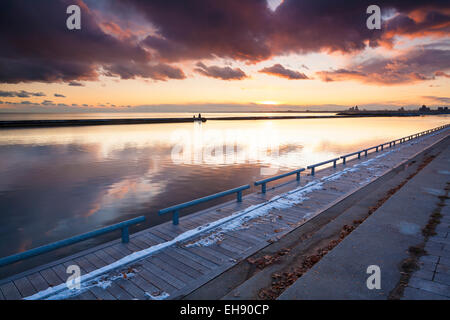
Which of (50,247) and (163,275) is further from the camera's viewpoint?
(50,247)

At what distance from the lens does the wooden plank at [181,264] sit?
251 inches

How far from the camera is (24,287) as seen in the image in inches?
231

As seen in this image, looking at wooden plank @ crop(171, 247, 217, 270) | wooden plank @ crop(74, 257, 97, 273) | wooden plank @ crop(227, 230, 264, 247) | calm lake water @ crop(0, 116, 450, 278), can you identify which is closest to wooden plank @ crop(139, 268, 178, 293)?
wooden plank @ crop(171, 247, 217, 270)

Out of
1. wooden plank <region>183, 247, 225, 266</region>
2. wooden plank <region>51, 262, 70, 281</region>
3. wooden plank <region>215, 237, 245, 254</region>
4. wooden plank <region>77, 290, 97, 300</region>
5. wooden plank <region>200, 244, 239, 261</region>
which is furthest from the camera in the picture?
wooden plank <region>215, 237, 245, 254</region>

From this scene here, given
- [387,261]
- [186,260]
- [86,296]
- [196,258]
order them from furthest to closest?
[196,258] < [186,260] < [387,261] < [86,296]

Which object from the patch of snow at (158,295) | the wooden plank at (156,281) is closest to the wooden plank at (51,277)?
the wooden plank at (156,281)

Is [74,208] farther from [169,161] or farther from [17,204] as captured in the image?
[169,161]

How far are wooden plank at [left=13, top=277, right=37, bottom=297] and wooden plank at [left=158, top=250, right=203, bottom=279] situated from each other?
2.92 m

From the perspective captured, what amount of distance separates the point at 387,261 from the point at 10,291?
9.00 m

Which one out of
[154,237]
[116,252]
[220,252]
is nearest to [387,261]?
[220,252]

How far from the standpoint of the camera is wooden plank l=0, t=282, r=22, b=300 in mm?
5512

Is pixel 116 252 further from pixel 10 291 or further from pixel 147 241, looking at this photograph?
pixel 10 291

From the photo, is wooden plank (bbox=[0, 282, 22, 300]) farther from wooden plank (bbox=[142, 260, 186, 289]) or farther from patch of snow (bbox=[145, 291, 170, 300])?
patch of snow (bbox=[145, 291, 170, 300])
